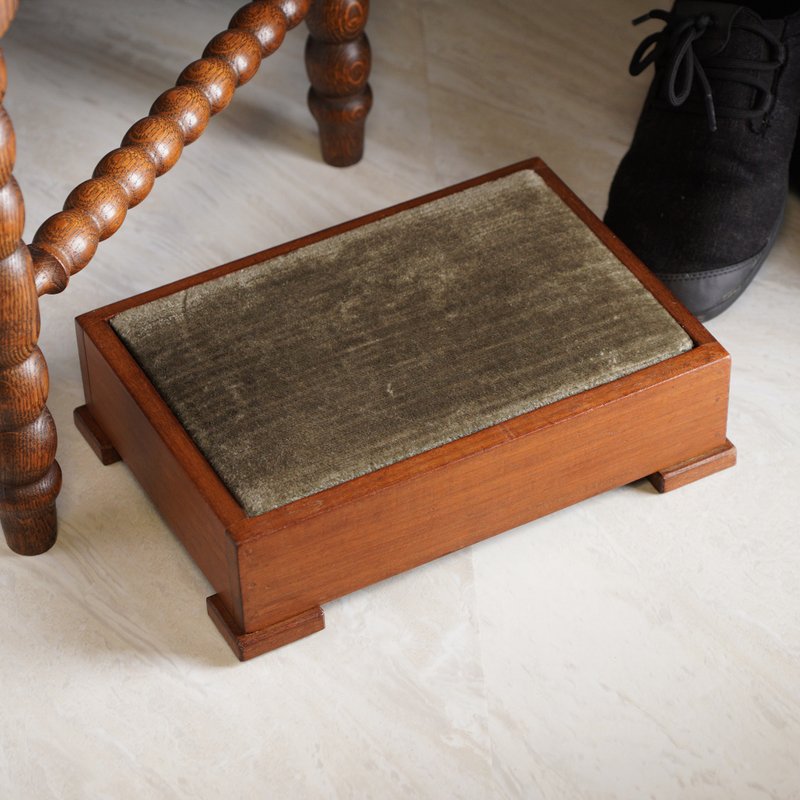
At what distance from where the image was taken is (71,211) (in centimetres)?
94

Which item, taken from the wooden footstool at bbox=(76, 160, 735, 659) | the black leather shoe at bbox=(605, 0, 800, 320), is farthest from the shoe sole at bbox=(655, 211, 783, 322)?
the wooden footstool at bbox=(76, 160, 735, 659)

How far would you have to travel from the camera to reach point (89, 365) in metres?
1.04

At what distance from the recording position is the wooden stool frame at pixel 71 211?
2.73 feet

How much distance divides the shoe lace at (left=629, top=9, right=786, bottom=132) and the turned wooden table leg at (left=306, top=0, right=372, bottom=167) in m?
0.22

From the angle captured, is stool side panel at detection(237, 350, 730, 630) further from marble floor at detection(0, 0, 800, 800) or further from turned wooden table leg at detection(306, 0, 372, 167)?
turned wooden table leg at detection(306, 0, 372, 167)

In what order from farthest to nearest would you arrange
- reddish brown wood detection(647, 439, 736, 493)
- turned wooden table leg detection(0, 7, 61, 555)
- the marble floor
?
1. reddish brown wood detection(647, 439, 736, 493)
2. the marble floor
3. turned wooden table leg detection(0, 7, 61, 555)

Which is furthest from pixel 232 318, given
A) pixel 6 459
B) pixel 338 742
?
pixel 338 742

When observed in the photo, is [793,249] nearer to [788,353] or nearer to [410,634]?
[788,353]

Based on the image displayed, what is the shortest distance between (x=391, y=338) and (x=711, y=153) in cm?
33

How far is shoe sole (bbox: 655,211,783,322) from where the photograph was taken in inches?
44.4

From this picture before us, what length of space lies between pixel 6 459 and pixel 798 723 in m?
0.50

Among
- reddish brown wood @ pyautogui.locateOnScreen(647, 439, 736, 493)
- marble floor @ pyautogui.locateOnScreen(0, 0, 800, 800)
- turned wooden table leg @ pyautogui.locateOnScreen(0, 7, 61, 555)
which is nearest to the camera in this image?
turned wooden table leg @ pyautogui.locateOnScreen(0, 7, 61, 555)

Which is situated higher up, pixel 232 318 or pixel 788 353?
pixel 232 318

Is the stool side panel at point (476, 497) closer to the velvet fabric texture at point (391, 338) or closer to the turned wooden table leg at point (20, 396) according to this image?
the velvet fabric texture at point (391, 338)
